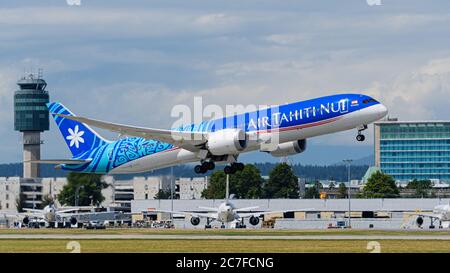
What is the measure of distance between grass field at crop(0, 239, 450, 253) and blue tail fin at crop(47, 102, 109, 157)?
66.0 ft

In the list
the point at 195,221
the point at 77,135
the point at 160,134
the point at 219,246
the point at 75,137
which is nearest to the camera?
the point at 219,246

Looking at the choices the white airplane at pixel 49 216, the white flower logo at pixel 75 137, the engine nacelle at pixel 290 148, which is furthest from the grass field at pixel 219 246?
the white airplane at pixel 49 216

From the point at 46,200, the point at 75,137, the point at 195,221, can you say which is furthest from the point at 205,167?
the point at 46,200

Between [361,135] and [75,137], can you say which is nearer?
[361,135]

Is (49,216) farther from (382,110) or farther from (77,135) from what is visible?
(382,110)

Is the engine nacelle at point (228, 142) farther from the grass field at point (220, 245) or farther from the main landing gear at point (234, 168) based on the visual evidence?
the grass field at point (220, 245)

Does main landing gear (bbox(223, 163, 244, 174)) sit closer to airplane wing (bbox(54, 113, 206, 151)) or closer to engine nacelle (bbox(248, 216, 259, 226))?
airplane wing (bbox(54, 113, 206, 151))

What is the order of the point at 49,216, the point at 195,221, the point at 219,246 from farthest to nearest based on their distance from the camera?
the point at 49,216 < the point at 195,221 < the point at 219,246

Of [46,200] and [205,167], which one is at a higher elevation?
[205,167]

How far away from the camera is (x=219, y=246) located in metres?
62.4

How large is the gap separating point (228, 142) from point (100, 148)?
56.3 ft

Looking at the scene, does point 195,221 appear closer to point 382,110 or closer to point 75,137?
point 75,137

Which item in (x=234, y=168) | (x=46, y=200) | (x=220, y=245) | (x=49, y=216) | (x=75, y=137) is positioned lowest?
(x=49, y=216)
